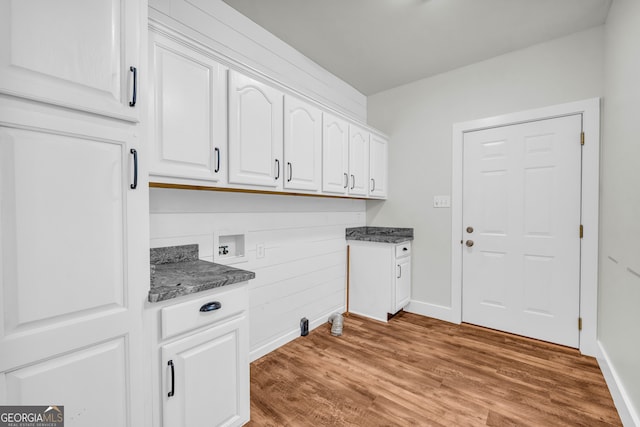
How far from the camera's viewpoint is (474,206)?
2.84 m

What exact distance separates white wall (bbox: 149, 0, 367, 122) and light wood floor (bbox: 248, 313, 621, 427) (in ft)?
6.99

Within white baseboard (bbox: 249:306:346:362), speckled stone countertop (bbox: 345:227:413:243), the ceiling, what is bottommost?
white baseboard (bbox: 249:306:346:362)

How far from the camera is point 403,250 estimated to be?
3.06 metres

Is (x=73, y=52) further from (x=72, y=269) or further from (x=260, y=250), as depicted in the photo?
(x=260, y=250)

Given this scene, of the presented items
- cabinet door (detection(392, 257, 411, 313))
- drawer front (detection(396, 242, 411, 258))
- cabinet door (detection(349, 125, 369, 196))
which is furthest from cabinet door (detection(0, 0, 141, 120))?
cabinet door (detection(392, 257, 411, 313))

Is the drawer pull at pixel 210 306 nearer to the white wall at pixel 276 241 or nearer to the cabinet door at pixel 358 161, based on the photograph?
the white wall at pixel 276 241

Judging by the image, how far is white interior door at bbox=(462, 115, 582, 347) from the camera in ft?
Answer: 7.83

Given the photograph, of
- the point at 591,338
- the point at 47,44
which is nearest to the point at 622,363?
the point at 591,338

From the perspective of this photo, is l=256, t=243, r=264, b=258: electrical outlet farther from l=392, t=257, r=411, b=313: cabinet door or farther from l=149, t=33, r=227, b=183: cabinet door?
l=392, t=257, r=411, b=313: cabinet door

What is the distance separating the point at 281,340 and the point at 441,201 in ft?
7.13

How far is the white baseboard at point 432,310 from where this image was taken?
9.71 feet

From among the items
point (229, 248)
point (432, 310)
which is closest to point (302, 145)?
point (229, 248)

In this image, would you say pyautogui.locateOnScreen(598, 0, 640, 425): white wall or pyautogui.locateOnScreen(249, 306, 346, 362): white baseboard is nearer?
pyautogui.locateOnScreen(598, 0, 640, 425): white wall

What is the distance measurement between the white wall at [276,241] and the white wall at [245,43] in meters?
0.94
